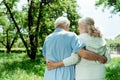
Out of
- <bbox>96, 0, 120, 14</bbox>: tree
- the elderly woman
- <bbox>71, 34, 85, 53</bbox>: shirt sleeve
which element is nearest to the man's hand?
the elderly woman

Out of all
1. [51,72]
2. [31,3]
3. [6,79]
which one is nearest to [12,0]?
[31,3]

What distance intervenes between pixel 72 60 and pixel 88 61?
0.87 ft

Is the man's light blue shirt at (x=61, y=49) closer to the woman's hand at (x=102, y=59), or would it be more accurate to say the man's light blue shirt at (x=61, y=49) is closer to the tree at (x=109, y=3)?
the woman's hand at (x=102, y=59)

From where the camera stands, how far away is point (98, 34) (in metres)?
6.04

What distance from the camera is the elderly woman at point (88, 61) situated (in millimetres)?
5895

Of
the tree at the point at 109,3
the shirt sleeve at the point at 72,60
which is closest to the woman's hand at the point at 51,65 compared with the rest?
the shirt sleeve at the point at 72,60

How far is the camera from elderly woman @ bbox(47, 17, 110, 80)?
19.3 ft

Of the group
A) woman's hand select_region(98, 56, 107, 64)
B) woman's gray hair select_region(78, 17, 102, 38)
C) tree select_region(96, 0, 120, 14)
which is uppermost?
woman's gray hair select_region(78, 17, 102, 38)

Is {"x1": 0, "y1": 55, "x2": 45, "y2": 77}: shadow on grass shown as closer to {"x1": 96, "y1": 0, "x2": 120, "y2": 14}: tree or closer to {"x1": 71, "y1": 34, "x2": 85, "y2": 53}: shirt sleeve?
{"x1": 96, "y1": 0, "x2": 120, "y2": 14}: tree

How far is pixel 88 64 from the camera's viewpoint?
5.91 meters

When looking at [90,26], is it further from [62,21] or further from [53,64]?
[53,64]

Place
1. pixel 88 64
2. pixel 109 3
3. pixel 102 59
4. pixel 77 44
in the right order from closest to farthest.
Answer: pixel 77 44
pixel 88 64
pixel 102 59
pixel 109 3

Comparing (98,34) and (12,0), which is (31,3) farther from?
(98,34)

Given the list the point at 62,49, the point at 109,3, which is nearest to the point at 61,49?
the point at 62,49
